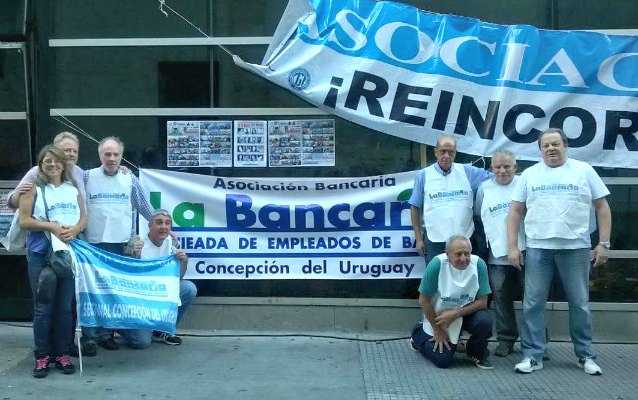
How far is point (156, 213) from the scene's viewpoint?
21.2 feet

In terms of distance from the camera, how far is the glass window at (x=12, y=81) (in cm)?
739

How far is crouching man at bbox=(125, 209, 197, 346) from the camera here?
642 cm

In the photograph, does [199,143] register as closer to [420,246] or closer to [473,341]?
[420,246]

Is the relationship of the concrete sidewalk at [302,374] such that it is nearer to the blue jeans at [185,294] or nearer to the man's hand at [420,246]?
the blue jeans at [185,294]

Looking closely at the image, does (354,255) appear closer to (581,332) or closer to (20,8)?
(581,332)

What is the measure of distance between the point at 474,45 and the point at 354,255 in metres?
2.18

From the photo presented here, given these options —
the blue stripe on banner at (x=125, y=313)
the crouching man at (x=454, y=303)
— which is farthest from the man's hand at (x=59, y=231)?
the crouching man at (x=454, y=303)

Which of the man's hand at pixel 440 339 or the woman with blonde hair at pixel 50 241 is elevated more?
the woman with blonde hair at pixel 50 241

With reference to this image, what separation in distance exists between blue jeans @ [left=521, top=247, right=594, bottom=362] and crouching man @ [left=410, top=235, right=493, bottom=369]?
0.32 meters

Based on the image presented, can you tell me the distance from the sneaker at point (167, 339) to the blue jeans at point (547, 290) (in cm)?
295

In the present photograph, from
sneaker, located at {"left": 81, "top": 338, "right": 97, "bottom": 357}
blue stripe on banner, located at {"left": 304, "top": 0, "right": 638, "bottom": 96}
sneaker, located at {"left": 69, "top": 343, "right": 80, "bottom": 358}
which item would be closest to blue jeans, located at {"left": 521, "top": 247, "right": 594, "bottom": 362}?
blue stripe on banner, located at {"left": 304, "top": 0, "right": 638, "bottom": 96}

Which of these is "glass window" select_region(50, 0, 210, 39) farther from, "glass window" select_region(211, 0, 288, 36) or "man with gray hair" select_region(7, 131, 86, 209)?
"man with gray hair" select_region(7, 131, 86, 209)

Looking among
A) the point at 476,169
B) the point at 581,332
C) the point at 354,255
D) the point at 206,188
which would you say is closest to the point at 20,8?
the point at 206,188

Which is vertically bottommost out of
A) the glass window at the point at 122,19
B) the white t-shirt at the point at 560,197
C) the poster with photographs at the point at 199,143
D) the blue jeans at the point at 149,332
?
the blue jeans at the point at 149,332
